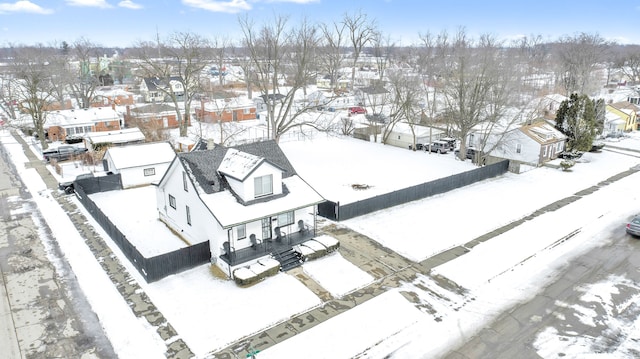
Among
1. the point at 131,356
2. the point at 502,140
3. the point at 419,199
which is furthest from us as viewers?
the point at 502,140

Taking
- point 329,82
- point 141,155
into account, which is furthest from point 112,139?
point 329,82

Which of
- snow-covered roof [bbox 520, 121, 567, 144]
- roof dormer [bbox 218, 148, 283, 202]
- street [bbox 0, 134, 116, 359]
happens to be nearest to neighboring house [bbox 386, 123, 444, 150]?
snow-covered roof [bbox 520, 121, 567, 144]

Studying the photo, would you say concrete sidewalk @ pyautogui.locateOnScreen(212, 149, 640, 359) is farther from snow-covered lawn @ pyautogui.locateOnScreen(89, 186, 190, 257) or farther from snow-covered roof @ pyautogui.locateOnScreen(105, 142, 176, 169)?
snow-covered roof @ pyautogui.locateOnScreen(105, 142, 176, 169)

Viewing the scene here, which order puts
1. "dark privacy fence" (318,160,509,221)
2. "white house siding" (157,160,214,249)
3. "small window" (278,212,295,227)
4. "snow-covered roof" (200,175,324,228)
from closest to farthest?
"snow-covered roof" (200,175,324,228)
"white house siding" (157,160,214,249)
"small window" (278,212,295,227)
"dark privacy fence" (318,160,509,221)

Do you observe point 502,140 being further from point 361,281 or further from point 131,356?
point 131,356

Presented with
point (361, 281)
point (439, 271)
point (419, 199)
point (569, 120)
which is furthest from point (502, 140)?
point (361, 281)

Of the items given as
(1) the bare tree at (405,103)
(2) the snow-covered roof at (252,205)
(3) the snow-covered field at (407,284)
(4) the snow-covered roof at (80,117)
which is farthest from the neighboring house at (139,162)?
(1) the bare tree at (405,103)

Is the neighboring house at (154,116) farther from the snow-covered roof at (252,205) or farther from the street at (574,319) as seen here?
the street at (574,319)
